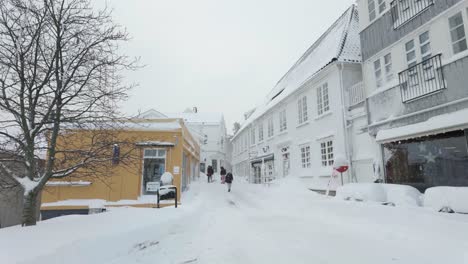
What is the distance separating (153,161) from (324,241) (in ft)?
39.5

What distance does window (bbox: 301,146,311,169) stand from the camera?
55.6 ft

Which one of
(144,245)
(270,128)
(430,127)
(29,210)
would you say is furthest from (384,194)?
(270,128)

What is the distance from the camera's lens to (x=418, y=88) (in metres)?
9.70

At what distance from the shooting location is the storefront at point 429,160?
8.45 metres

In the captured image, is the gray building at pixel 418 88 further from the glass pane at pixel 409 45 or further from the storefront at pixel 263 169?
the storefront at pixel 263 169

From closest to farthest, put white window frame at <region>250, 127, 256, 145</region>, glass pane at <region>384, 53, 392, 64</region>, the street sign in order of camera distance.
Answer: glass pane at <region>384, 53, 392, 64</region> → the street sign → white window frame at <region>250, 127, 256, 145</region>

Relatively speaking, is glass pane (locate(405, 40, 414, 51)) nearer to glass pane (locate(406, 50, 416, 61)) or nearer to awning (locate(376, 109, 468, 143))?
glass pane (locate(406, 50, 416, 61))

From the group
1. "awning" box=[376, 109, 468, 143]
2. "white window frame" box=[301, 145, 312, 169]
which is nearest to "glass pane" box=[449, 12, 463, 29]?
"awning" box=[376, 109, 468, 143]

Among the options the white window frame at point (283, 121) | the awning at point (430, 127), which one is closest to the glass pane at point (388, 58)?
the awning at point (430, 127)

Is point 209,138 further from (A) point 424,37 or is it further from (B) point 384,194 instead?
(A) point 424,37

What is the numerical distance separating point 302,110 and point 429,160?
30.1ft

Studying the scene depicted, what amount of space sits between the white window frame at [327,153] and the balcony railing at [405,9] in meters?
6.30

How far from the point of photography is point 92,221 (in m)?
6.73

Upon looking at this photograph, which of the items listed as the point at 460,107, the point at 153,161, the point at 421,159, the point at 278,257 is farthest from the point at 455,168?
the point at 153,161
